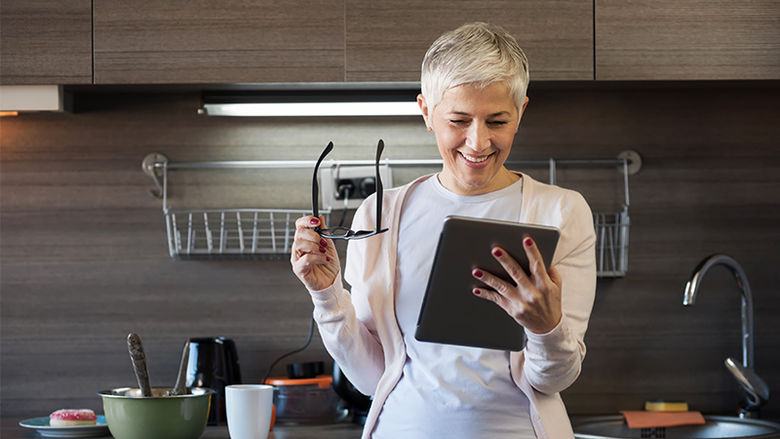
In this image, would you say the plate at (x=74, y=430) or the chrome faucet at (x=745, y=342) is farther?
the chrome faucet at (x=745, y=342)

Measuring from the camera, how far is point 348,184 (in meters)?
2.07

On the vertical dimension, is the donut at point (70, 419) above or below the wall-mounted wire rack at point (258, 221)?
below

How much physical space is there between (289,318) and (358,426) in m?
0.35

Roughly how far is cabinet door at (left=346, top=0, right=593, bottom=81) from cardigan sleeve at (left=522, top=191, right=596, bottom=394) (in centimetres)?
64

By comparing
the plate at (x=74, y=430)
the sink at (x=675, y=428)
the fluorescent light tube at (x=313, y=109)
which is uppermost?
the fluorescent light tube at (x=313, y=109)

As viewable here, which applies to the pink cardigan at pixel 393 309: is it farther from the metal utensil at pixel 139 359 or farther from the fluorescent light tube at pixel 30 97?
the fluorescent light tube at pixel 30 97

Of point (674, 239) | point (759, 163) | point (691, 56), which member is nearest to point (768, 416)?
point (674, 239)

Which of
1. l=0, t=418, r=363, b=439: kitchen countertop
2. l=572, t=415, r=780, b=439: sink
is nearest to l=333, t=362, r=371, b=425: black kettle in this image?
l=0, t=418, r=363, b=439: kitchen countertop

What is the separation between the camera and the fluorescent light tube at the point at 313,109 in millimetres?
1984

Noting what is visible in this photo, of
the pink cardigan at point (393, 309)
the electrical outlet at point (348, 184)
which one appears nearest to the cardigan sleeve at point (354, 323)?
the pink cardigan at point (393, 309)

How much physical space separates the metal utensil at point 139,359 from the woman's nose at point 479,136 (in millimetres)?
805

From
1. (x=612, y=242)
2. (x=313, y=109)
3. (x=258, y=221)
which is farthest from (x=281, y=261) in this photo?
(x=612, y=242)

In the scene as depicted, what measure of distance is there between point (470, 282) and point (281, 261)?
1.09 m

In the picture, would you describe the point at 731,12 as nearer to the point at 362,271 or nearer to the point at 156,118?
the point at 362,271
